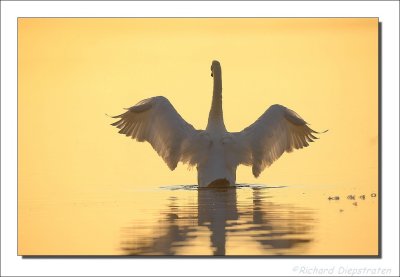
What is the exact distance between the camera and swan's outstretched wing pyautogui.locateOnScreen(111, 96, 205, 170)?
21.5 meters

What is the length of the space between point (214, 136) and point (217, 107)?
2.44 feet

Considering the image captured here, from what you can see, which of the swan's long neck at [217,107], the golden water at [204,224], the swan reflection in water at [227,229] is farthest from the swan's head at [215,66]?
the swan reflection in water at [227,229]

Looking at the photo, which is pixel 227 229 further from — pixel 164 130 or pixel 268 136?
pixel 164 130

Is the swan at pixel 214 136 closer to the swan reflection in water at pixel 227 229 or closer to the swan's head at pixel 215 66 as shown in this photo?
the swan's head at pixel 215 66

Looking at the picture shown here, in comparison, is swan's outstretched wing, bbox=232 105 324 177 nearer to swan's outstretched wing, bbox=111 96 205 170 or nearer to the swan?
the swan

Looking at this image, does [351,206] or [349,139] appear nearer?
[351,206]

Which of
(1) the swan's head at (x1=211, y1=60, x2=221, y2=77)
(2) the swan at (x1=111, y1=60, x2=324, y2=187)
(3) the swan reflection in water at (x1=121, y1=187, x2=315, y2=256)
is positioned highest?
(1) the swan's head at (x1=211, y1=60, x2=221, y2=77)

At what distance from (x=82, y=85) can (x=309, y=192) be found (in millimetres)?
4002

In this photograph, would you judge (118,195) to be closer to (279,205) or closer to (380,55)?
(279,205)

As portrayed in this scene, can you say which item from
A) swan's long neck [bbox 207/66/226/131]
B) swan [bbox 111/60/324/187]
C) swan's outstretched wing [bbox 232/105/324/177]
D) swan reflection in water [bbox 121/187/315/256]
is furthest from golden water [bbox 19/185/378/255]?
swan's long neck [bbox 207/66/226/131]

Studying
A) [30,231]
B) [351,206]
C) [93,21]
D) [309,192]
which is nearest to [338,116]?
[309,192]

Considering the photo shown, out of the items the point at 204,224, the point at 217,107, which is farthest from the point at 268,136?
the point at 204,224

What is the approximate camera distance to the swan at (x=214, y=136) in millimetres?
21281

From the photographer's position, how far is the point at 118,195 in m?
20.7
